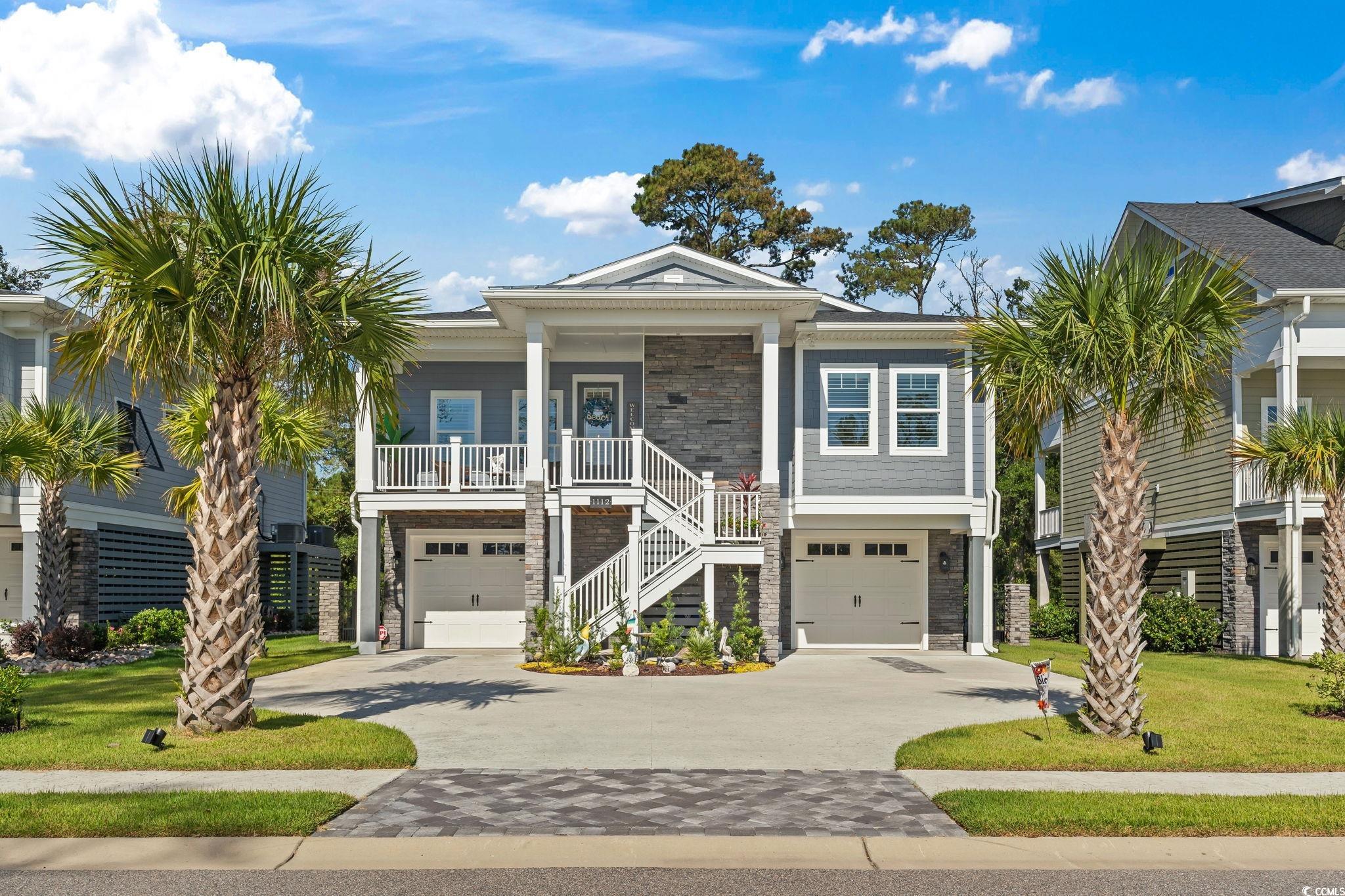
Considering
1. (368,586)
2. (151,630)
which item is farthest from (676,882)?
(151,630)

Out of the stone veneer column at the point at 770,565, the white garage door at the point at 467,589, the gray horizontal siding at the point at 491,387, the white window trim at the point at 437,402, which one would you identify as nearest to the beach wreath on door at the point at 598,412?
the gray horizontal siding at the point at 491,387

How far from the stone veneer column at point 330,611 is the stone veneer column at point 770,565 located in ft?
33.4

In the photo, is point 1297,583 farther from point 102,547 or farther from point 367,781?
point 102,547

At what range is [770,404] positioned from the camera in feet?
67.8

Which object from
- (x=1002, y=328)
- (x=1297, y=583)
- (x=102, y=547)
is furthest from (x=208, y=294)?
(x=1297, y=583)

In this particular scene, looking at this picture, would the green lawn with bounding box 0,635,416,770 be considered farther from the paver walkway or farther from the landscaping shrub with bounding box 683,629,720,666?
the landscaping shrub with bounding box 683,629,720,666

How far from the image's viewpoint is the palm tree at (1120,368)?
11.5 m

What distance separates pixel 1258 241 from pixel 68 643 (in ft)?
83.2

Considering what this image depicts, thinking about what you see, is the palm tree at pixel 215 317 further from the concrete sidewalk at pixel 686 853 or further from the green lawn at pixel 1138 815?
the green lawn at pixel 1138 815

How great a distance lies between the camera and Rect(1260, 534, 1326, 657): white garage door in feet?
75.8

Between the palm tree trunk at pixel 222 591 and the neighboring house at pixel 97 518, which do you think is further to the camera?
→ the neighboring house at pixel 97 518

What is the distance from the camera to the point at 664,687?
1642 cm

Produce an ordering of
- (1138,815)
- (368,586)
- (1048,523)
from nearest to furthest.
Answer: (1138,815) < (368,586) < (1048,523)

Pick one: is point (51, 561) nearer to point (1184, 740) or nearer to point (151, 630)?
point (151, 630)
